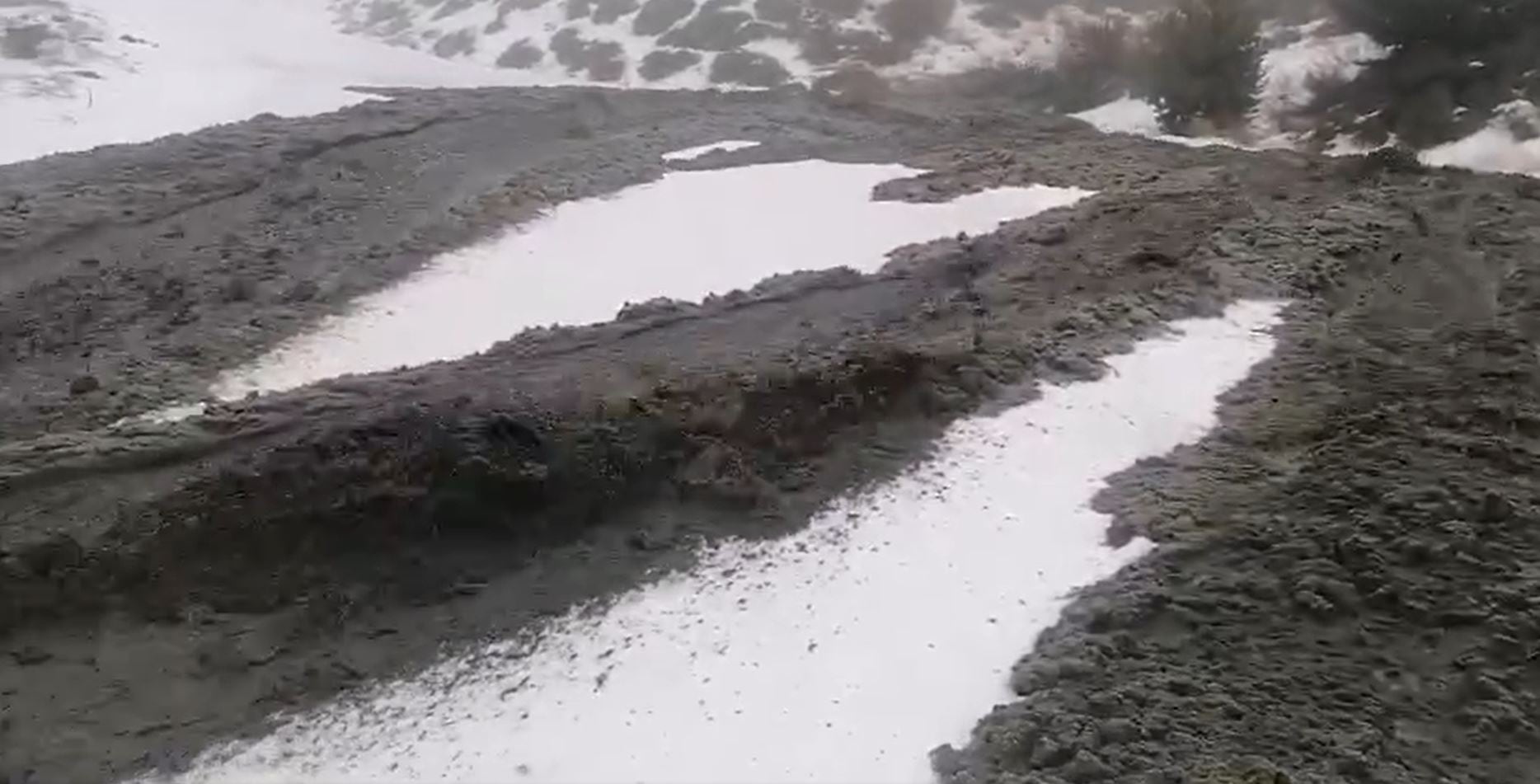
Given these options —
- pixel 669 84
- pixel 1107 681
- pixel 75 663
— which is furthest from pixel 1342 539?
pixel 669 84

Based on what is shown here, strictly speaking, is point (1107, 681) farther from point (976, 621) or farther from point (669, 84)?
point (669, 84)

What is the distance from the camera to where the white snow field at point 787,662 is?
6.09 m

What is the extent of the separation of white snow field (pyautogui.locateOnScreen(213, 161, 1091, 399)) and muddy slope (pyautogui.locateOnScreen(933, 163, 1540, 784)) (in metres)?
4.24

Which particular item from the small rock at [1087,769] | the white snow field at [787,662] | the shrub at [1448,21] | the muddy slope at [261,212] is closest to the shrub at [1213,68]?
the shrub at [1448,21]

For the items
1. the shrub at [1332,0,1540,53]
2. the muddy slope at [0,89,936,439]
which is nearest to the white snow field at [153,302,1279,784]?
the muddy slope at [0,89,936,439]

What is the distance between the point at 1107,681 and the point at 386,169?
10733 mm

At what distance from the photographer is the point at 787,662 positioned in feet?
22.1

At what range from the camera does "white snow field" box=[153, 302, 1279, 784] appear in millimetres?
6086

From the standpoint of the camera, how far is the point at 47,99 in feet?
53.4

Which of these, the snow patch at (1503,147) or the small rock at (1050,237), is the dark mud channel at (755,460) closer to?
the small rock at (1050,237)

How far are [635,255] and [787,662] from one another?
21.0 feet

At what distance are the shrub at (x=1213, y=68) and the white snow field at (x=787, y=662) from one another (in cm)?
1083

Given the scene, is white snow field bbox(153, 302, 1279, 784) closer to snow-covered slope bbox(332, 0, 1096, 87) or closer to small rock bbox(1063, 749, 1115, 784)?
small rock bbox(1063, 749, 1115, 784)

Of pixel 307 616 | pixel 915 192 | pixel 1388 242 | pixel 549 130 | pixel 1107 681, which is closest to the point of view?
pixel 1107 681
